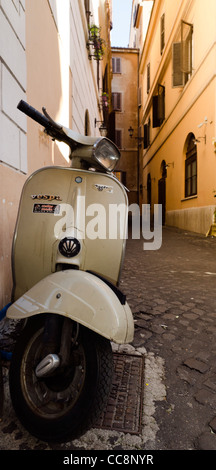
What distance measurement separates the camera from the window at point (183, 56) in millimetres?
10342

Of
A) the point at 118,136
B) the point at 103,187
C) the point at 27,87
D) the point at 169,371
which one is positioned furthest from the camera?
the point at 118,136

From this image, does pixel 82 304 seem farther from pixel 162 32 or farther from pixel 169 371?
pixel 162 32

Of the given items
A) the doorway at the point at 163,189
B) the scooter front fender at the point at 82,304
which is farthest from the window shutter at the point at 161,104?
the scooter front fender at the point at 82,304

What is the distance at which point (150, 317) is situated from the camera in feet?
8.48

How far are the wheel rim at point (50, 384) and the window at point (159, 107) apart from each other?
1504cm

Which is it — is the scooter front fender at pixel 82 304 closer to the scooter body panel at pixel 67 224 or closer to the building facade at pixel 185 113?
the scooter body panel at pixel 67 224

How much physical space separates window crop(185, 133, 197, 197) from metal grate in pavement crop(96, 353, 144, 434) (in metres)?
9.09

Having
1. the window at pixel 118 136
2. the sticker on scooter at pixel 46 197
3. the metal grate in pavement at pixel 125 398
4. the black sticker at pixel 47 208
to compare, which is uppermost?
the window at pixel 118 136

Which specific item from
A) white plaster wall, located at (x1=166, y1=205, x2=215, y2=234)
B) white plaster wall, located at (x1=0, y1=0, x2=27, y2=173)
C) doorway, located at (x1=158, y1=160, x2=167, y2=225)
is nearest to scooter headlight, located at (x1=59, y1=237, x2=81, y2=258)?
white plaster wall, located at (x1=0, y1=0, x2=27, y2=173)

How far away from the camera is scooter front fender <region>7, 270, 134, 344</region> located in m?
1.13

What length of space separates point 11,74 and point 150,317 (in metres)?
2.39

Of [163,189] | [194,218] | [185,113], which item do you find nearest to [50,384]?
[194,218]

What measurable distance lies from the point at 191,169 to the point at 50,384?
10.5 metres

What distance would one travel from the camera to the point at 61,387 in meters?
1.24
